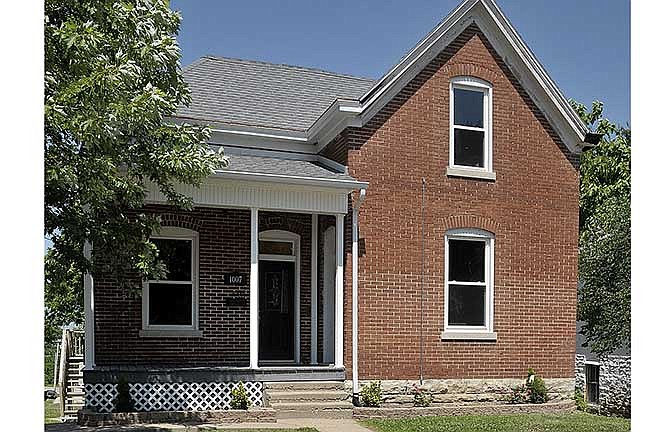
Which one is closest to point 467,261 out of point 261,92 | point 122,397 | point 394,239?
point 394,239

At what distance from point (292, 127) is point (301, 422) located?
5.49 m

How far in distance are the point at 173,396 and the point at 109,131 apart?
4694mm

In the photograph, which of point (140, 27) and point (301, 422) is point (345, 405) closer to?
point (301, 422)

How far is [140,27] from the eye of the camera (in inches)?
359

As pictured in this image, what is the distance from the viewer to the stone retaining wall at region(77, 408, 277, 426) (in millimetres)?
10461

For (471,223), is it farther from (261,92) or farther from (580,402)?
(261,92)

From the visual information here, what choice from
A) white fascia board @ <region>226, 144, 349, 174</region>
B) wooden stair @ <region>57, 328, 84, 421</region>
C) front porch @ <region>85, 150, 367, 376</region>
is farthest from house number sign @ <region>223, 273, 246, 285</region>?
wooden stair @ <region>57, 328, 84, 421</region>

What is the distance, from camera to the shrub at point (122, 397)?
10773 mm

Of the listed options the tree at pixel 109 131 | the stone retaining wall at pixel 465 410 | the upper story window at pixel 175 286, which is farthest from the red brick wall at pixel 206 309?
the stone retaining wall at pixel 465 410

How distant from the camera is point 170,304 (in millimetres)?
12859

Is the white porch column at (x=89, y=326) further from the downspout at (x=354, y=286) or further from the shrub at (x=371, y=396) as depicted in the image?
the shrub at (x=371, y=396)

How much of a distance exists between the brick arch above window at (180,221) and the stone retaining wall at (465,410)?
3.97 metres
